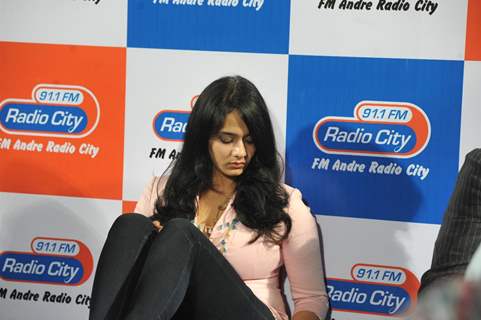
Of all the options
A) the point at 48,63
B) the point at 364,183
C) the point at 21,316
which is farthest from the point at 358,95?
the point at 21,316

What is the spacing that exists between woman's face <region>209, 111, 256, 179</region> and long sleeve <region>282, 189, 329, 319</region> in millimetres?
180

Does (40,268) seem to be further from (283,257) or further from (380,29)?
(380,29)

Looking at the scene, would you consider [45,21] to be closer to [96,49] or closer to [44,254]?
[96,49]

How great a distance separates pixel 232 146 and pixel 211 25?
0.44 metres

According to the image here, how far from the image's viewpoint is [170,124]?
6.43 feet

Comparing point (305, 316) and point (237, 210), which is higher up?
point (237, 210)

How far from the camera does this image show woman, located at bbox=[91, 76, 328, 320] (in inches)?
61.4

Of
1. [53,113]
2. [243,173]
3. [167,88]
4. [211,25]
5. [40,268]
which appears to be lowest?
[40,268]

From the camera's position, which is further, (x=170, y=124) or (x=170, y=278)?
(x=170, y=124)

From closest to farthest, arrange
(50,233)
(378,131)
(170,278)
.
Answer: (170,278)
(378,131)
(50,233)

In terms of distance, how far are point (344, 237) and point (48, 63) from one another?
110cm

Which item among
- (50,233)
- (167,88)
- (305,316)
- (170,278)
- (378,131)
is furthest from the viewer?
(50,233)

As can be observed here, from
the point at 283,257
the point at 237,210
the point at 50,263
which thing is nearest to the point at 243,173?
the point at 237,210

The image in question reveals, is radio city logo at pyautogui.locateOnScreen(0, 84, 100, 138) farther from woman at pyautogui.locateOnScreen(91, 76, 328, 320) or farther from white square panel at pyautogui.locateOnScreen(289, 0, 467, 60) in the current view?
white square panel at pyautogui.locateOnScreen(289, 0, 467, 60)
